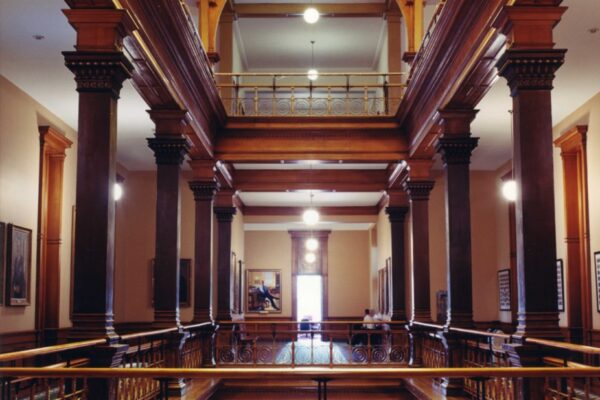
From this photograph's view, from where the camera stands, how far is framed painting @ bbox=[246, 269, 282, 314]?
2844 centimetres

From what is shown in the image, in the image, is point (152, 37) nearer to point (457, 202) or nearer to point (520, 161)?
point (520, 161)

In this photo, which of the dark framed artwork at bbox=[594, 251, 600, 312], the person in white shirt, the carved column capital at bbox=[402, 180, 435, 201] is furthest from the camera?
the person in white shirt

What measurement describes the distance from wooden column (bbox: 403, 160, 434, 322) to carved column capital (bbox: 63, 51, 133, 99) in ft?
26.1

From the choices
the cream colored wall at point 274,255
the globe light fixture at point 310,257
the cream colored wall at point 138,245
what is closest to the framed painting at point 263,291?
the cream colored wall at point 274,255

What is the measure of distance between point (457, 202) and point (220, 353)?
744 cm

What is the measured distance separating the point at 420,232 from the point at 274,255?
585 inches

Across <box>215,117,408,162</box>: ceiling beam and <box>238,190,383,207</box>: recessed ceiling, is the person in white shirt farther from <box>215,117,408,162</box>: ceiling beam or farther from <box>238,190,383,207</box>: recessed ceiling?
<box>238,190,383,207</box>: recessed ceiling

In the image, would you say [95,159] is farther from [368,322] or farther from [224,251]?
[224,251]

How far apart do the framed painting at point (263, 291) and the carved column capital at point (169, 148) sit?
17.4 m

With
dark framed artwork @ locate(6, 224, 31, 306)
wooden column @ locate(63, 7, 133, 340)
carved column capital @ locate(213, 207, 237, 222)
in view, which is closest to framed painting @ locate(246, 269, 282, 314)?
carved column capital @ locate(213, 207, 237, 222)

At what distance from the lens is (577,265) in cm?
1362

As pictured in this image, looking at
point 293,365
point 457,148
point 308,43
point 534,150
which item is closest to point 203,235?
point 293,365

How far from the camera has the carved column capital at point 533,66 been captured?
740 centimetres

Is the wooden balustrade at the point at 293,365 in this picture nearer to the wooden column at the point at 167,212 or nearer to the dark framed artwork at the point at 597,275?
the wooden column at the point at 167,212
